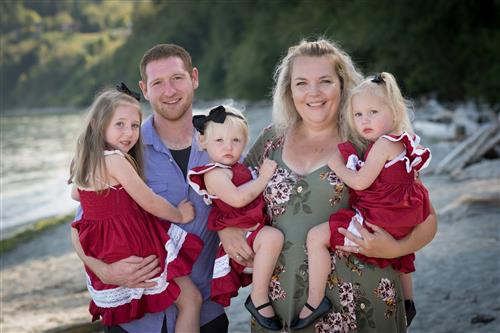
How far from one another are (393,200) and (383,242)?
214mm

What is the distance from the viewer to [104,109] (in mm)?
3322

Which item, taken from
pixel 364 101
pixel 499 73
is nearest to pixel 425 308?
pixel 364 101

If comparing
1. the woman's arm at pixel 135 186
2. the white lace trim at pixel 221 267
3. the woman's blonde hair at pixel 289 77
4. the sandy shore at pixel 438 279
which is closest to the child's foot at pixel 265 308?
the white lace trim at pixel 221 267

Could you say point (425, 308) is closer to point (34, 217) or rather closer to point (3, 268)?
point (3, 268)

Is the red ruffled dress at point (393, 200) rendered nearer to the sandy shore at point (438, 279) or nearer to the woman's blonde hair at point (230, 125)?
the woman's blonde hair at point (230, 125)

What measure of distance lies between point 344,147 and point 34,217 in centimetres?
1408

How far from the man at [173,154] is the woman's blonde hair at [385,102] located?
35.3 inches

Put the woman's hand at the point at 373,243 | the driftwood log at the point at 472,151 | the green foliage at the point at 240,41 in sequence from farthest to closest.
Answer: the green foliage at the point at 240,41 < the driftwood log at the point at 472,151 < the woman's hand at the point at 373,243

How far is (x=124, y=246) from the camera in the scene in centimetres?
325

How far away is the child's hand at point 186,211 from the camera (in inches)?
134

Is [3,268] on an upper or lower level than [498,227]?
lower

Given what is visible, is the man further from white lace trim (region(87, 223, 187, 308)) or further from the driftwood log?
the driftwood log

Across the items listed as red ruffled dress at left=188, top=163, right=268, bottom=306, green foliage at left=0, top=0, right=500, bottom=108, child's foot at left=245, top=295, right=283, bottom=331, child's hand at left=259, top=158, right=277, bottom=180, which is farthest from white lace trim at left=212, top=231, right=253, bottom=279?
green foliage at left=0, top=0, right=500, bottom=108

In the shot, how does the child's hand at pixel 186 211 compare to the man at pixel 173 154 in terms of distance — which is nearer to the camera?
the child's hand at pixel 186 211
